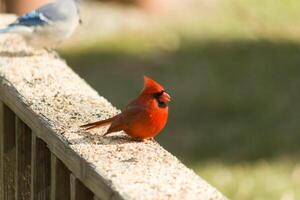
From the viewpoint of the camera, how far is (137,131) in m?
2.70

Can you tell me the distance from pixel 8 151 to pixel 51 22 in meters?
1.44

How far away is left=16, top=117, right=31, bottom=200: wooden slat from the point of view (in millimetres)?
3145

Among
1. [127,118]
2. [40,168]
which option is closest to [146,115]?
[127,118]

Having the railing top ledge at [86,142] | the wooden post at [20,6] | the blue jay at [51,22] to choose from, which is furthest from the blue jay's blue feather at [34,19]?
the wooden post at [20,6]

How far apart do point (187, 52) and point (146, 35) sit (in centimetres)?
53

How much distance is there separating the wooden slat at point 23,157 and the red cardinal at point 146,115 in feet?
1.75

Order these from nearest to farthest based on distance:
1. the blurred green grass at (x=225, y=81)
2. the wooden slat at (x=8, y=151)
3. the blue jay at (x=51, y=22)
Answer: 1. the wooden slat at (x=8, y=151)
2. the blue jay at (x=51, y=22)
3. the blurred green grass at (x=225, y=81)

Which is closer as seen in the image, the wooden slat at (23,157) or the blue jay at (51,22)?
the wooden slat at (23,157)

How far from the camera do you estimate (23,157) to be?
315cm

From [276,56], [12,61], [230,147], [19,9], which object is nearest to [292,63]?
[276,56]

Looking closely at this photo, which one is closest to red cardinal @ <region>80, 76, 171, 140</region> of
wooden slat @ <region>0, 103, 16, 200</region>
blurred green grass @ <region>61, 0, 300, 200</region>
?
wooden slat @ <region>0, 103, 16, 200</region>

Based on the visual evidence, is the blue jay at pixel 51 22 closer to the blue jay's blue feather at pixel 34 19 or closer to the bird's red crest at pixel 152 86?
the blue jay's blue feather at pixel 34 19

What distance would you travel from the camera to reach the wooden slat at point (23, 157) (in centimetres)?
314

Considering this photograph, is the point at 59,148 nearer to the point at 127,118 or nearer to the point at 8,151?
the point at 127,118
